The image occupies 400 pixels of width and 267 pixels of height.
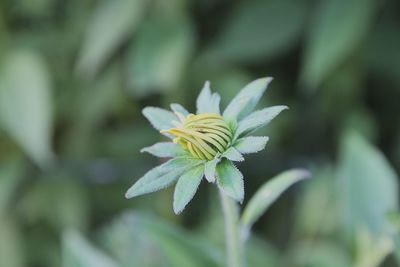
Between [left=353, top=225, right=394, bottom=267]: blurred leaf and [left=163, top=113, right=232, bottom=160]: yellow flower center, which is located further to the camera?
[left=353, top=225, right=394, bottom=267]: blurred leaf

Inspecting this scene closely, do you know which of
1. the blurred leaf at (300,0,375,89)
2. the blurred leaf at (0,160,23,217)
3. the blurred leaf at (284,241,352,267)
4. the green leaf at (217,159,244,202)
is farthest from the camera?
the blurred leaf at (0,160,23,217)

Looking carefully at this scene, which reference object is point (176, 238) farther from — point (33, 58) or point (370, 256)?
point (33, 58)

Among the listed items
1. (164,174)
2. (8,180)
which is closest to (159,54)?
(8,180)

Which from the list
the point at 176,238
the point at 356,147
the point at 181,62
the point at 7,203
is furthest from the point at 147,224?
the point at 7,203

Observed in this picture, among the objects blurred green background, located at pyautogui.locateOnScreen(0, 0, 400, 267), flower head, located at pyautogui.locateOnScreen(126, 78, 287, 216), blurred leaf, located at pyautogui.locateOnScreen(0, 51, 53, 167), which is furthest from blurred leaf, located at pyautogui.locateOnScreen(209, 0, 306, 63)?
flower head, located at pyautogui.locateOnScreen(126, 78, 287, 216)

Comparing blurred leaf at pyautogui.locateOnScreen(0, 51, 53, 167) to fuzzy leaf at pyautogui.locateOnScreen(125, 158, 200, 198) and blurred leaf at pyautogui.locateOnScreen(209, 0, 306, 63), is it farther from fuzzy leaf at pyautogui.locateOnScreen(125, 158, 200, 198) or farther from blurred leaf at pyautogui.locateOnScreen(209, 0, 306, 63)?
fuzzy leaf at pyautogui.locateOnScreen(125, 158, 200, 198)

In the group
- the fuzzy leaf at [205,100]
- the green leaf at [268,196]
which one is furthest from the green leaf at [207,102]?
the green leaf at [268,196]

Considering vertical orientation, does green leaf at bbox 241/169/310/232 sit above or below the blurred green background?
below
